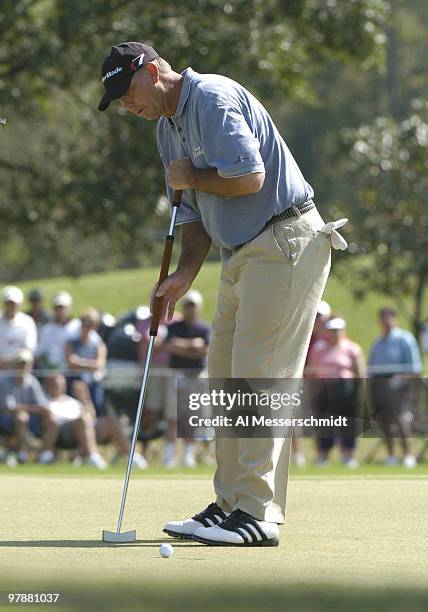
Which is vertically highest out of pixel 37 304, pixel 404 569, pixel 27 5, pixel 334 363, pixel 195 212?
pixel 27 5

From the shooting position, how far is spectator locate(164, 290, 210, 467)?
15315 mm

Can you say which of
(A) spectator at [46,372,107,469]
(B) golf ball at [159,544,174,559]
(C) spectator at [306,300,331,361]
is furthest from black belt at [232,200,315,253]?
(C) spectator at [306,300,331,361]

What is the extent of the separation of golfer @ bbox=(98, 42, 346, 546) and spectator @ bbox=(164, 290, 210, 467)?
8.89 metres

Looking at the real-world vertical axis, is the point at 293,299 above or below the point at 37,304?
below

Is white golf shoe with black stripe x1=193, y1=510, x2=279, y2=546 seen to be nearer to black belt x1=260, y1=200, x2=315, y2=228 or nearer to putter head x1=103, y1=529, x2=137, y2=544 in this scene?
putter head x1=103, y1=529, x2=137, y2=544

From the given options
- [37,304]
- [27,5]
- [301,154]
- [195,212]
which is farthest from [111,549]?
[301,154]

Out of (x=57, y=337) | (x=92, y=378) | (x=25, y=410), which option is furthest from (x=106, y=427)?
(x=57, y=337)

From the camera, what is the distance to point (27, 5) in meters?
20.0

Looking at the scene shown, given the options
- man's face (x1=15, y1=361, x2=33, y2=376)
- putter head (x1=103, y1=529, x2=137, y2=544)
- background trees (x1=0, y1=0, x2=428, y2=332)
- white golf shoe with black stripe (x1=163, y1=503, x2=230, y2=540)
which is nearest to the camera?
putter head (x1=103, y1=529, x2=137, y2=544)

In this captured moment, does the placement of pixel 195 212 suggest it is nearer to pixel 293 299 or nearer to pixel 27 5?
pixel 293 299

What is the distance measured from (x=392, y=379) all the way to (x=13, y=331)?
4545 mm

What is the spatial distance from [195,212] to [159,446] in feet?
33.1

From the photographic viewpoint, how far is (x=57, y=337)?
17.1m

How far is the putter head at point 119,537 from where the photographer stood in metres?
5.79
